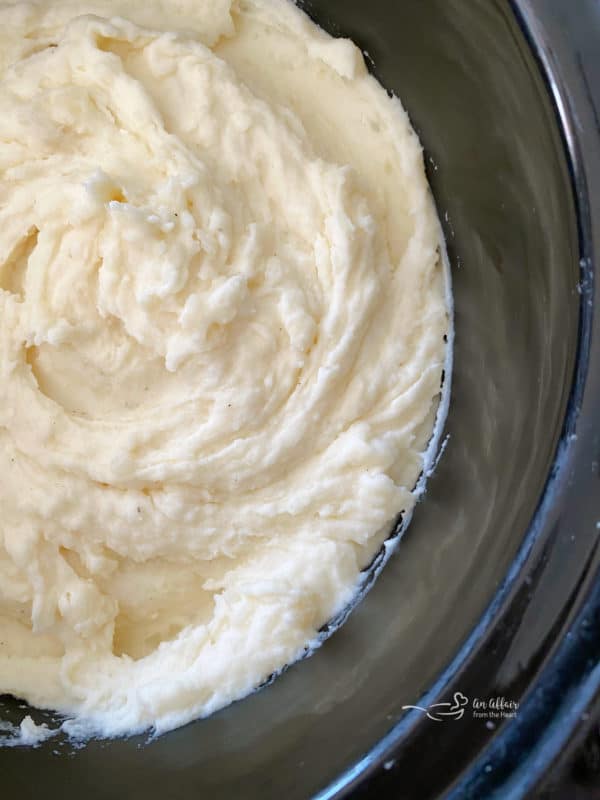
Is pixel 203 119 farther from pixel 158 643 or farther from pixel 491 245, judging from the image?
pixel 158 643

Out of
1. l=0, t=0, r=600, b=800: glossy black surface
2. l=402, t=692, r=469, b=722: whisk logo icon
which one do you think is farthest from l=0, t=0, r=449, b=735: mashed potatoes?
l=402, t=692, r=469, b=722: whisk logo icon

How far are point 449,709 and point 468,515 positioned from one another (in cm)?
51

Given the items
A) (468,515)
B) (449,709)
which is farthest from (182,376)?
(449,709)

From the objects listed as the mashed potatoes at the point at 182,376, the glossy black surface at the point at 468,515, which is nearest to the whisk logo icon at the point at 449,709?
the glossy black surface at the point at 468,515

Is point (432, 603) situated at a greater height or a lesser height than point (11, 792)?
greater

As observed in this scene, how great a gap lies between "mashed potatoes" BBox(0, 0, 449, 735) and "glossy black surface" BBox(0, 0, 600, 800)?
0.29 ft

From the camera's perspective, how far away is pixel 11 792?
1643 mm

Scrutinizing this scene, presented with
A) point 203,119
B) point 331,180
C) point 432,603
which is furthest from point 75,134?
point 432,603

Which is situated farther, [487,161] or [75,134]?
[75,134]

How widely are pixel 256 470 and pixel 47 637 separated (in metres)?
0.68

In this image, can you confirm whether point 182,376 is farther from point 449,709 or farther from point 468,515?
point 449,709

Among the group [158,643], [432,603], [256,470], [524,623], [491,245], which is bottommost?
[158,643]

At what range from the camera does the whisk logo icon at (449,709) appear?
1207 millimetres

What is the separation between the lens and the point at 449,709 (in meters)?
1.22
